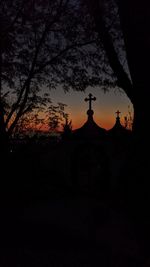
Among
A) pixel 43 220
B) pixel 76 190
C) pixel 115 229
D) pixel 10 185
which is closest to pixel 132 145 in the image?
pixel 115 229

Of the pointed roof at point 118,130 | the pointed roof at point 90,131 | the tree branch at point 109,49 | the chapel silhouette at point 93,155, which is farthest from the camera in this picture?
the pointed roof at point 118,130

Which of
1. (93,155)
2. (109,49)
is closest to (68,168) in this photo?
(93,155)

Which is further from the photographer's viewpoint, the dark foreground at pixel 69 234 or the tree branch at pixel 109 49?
the tree branch at pixel 109 49

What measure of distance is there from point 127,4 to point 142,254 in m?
5.89

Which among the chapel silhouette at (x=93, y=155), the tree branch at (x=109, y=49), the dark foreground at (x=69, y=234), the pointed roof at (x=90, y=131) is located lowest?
the dark foreground at (x=69, y=234)

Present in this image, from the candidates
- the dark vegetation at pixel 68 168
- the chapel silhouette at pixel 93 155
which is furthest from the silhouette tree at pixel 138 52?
the chapel silhouette at pixel 93 155

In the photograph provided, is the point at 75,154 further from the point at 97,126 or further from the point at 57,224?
the point at 57,224

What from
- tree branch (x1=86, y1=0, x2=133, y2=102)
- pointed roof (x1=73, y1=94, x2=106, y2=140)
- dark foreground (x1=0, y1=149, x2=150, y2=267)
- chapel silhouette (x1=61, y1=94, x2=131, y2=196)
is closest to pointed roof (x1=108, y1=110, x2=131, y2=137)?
chapel silhouette (x1=61, y1=94, x2=131, y2=196)

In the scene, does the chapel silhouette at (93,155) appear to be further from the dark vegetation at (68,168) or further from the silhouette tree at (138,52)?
the silhouette tree at (138,52)

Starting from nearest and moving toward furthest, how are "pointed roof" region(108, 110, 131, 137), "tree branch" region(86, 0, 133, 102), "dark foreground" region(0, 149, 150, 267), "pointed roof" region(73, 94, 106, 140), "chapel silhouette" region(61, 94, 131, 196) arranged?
"dark foreground" region(0, 149, 150, 267) < "tree branch" region(86, 0, 133, 102) < "chapel silhouette" region(61, 94, 131, 196) < "pointed roof" region(73, 94, 106, 140) < "pointed roof" region(108, 110, 131, 137)

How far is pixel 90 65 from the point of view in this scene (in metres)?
19.0

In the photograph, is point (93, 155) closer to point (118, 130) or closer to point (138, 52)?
point (118, 130)

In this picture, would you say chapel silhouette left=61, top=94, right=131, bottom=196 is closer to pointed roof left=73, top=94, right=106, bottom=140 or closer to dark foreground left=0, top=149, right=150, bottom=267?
pointed roof left=73, top=94, right=106, bottom=140

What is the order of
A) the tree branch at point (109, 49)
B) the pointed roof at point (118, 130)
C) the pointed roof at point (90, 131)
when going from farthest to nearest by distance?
the pointed roof at point (118, 130)
the pointed roof at point (90, 131)
the tree branch at point (109, 49)
